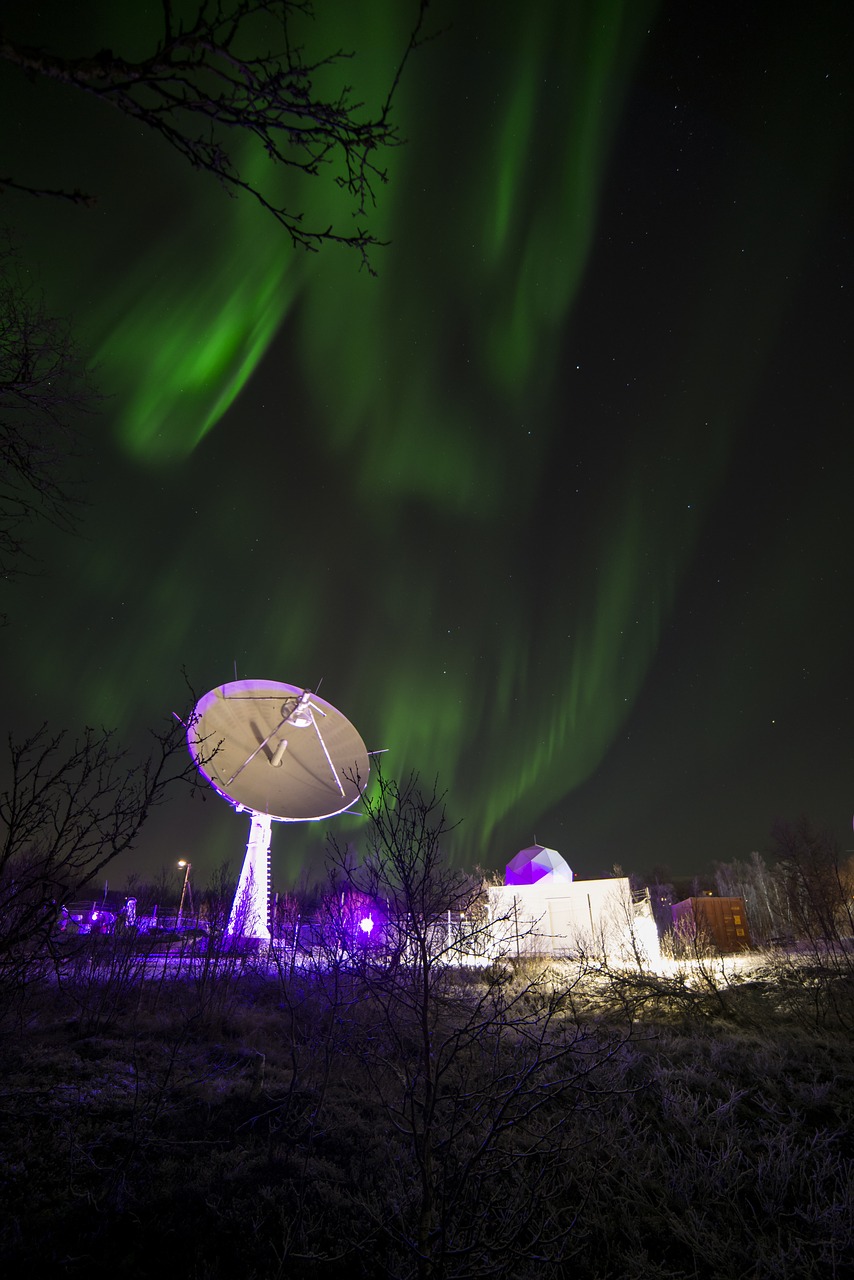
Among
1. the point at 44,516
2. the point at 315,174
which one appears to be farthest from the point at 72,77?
the point at 44,516

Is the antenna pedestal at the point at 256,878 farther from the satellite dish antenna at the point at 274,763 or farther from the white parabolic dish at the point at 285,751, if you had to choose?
the white parabolic dish at the point at 285,751

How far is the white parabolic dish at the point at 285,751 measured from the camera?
26531mm

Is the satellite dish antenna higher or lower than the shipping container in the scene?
higher

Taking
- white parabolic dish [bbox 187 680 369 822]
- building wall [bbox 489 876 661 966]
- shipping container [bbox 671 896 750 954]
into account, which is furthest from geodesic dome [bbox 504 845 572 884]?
white parabolic dish [bbox 187 680 369 822]

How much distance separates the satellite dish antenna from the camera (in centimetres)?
2650

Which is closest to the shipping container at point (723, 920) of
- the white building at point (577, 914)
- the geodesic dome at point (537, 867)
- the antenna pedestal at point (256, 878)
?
the white building at point (577, 914)

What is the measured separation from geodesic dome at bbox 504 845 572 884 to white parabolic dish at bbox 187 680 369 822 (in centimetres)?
3080

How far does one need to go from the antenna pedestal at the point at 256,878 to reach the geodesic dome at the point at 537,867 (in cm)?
3093

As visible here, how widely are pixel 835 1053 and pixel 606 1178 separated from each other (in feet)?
27.4

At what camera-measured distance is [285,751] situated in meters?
27.6

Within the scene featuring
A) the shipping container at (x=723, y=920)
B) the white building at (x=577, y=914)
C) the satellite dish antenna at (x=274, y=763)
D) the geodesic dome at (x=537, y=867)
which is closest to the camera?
the satellite dish antenna at (x=274, y=763)

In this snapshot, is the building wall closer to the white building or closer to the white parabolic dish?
the white building

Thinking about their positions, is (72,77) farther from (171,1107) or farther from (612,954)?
(612,954)

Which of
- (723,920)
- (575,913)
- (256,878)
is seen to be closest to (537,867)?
(575,913)
